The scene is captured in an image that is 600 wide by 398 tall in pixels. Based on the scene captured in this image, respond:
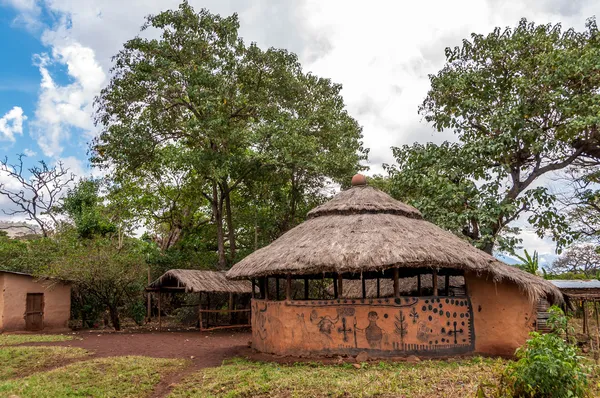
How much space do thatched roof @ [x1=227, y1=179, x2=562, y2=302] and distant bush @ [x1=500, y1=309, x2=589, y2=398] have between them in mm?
4272

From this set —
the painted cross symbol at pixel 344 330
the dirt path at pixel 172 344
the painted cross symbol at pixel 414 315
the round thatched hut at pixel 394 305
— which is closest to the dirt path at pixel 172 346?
the dirt path at pixel 172 344

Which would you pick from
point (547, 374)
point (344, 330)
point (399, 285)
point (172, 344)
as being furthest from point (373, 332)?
point (172, 344)

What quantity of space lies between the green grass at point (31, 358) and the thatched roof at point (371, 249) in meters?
4.07

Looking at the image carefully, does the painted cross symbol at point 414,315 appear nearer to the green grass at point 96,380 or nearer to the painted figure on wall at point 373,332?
the painted figure on wall at point 373,332

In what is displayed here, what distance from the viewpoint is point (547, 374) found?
5.58 meters

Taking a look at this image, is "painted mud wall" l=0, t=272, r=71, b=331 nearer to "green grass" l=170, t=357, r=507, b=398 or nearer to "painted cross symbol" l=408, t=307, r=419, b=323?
"green grass" l=170, t=357, r=507, b=398

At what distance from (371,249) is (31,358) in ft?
25.7

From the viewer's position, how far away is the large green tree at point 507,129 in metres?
15.5

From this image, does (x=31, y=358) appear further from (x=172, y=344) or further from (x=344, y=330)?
(x=344, y=330)

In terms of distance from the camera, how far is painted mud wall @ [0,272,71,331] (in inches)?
645

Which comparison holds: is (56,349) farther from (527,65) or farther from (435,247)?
(527,65)

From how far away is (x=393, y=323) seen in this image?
33.9ft

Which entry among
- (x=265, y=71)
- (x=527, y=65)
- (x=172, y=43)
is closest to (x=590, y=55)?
(x=527, y=65)

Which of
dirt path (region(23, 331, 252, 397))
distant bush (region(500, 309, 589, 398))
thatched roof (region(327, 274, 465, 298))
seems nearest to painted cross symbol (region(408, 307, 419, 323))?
thatched roof (region(327, 274, 465, 298))
